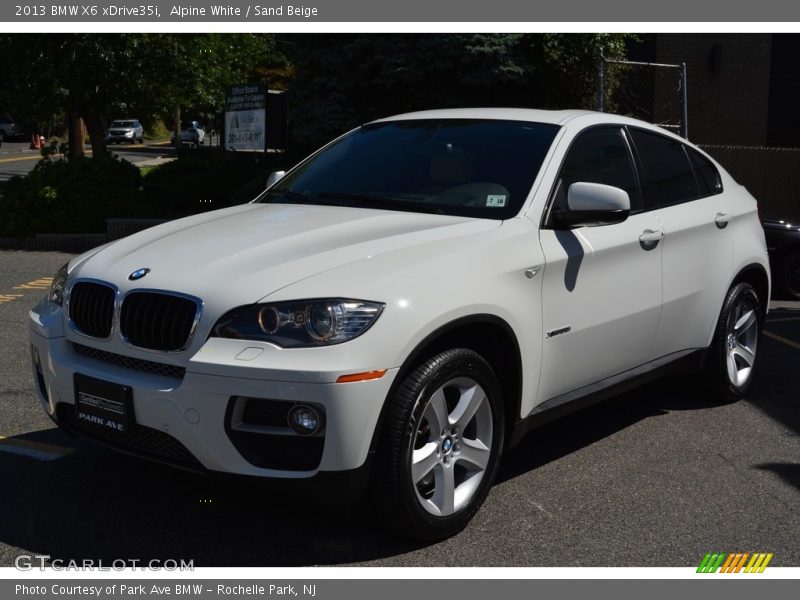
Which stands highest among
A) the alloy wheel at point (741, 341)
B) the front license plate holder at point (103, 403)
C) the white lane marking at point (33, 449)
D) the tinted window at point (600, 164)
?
the tinted window at point (600, 164)

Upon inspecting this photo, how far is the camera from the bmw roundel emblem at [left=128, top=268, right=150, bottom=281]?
4166 mm

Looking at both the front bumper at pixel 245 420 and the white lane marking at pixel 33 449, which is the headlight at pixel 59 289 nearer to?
the front bumper at pixel 245 420

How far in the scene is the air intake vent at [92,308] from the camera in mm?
4195

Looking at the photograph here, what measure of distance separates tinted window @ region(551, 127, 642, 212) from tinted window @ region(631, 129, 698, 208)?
14 cm

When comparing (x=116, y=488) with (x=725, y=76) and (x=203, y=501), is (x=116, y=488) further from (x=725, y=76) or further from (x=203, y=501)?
(x=725, y=76)

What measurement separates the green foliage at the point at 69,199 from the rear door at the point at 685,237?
1082 cm

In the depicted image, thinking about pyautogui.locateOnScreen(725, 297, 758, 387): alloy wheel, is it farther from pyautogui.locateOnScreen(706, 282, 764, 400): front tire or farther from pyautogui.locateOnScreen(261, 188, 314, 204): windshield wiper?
pyautogui.locateOnScreen(261, 188, 314, 204): windshield wiper

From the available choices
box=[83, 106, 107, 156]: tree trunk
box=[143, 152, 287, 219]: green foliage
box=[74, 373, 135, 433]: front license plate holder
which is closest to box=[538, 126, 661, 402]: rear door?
box=[74, 373, 135, 433]: front license plate holder

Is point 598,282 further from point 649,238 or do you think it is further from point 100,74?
point 100,74

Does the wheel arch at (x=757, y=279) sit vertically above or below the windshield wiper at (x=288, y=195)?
below

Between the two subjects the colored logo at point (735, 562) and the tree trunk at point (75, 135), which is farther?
the tree trunk at point (75, 135)

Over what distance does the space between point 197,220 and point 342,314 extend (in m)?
1.60

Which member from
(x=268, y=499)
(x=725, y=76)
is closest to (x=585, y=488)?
(x=268, y=499)

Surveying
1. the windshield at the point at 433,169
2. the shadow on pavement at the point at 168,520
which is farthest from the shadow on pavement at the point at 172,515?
the windshield at the point at 433,169
